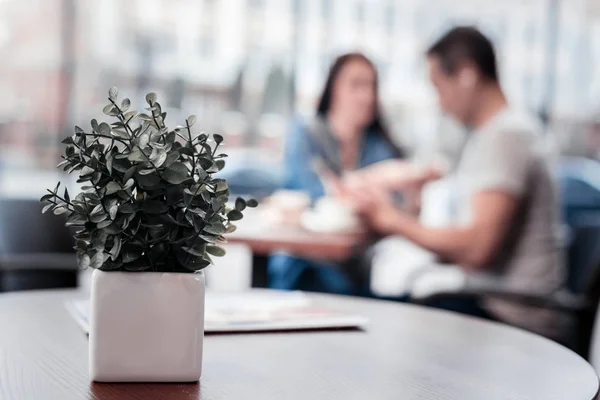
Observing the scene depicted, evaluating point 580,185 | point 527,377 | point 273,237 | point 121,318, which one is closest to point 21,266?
point 273,237

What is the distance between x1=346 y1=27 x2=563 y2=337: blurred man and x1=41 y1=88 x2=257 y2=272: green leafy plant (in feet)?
7.72

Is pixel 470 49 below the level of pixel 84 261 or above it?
above

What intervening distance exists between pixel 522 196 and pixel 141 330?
263cm

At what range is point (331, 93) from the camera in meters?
3.64

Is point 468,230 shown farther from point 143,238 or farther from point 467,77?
point 143,238

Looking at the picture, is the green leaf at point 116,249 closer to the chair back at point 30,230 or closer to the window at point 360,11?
the chair back at point 30,230

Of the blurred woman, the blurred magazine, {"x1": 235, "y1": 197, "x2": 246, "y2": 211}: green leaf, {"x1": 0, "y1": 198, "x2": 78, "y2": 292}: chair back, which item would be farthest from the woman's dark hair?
{"x1": 235, "y1": 197, "x2": 246, "y2": 211}: green leaf

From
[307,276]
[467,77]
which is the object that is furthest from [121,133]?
[467,77]

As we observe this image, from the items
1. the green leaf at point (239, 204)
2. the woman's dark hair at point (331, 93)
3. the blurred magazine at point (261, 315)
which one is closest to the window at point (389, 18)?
the woman's dark hair at point (331, 93)

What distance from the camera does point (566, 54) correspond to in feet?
11.9

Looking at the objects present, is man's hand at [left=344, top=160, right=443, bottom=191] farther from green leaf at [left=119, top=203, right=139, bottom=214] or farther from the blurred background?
green leaf at [left=119, top=203, right=139, bottom=214]

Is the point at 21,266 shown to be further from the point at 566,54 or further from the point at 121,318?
the point at 566,54

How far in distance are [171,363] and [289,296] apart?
0.75 m

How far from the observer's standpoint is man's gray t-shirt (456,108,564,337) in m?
3.30
